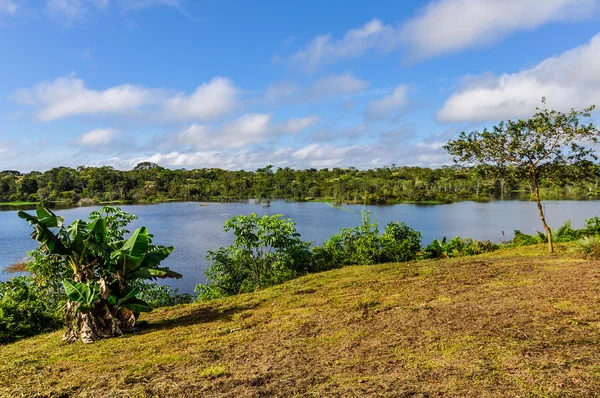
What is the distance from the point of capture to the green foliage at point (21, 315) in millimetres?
6742

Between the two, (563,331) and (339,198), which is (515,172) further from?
(339,198)

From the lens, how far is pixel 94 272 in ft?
20.9

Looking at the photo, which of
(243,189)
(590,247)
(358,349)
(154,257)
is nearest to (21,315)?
(154,257)

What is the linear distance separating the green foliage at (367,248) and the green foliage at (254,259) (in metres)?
0.92

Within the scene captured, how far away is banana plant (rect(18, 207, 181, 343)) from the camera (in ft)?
18.5

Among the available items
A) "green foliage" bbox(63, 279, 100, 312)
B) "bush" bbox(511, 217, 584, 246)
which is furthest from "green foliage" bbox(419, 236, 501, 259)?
"green foliage" bbox(63, 279, 100, 312)

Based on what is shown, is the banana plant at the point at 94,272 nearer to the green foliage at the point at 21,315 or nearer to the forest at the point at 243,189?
the green foliage at the point at 21,315

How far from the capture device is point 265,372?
3732 millimetres

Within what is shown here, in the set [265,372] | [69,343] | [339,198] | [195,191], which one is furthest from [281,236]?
[195,191]

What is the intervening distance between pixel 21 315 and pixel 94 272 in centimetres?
213

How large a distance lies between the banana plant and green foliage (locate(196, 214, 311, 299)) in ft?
18.0

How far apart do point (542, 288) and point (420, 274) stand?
3084 millimetres

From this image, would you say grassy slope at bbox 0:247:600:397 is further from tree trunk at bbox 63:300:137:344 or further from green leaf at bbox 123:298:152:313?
green leaf at bbox 123:298:152:313

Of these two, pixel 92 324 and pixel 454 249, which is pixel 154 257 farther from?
pixel 454 249
